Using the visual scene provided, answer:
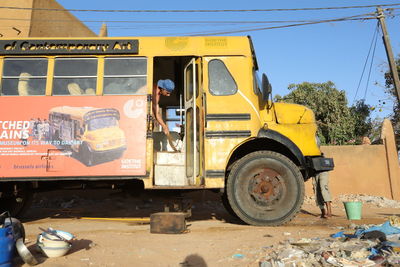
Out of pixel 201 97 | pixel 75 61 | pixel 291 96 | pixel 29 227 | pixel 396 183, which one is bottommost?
pixel 29 227

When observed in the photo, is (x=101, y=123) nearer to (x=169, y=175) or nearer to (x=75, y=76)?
(x=75, y=76)

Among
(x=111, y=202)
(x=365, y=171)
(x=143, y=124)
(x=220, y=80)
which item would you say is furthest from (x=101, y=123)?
(x=365, y=171)

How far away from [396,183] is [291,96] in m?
13.2

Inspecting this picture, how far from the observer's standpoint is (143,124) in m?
4.91

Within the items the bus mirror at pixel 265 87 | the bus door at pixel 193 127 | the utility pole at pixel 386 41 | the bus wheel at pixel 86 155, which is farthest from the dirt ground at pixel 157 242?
the utility pole at pixel 386 41

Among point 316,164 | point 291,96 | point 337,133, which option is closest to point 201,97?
point 316,164

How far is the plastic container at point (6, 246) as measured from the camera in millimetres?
2745

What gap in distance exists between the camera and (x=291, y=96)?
2317 centimetres

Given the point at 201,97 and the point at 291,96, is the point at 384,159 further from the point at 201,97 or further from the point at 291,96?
the point at 291,96

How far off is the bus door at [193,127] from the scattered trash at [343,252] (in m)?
2.08

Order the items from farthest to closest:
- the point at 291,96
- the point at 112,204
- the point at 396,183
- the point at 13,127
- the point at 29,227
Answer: the point at 291,96, the point at 396,183, the point at 112,204, the point at 29,227, the point at 13,127

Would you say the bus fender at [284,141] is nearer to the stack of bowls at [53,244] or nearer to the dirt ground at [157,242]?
the dirt ground at [157,242]

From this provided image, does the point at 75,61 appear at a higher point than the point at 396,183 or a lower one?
higher

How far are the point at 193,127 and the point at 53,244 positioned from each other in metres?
2.91
